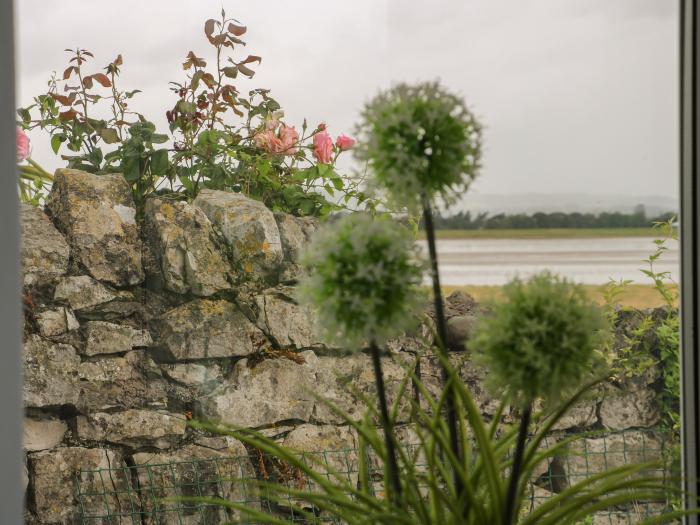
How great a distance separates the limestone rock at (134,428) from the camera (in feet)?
6.09

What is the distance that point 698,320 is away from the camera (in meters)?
1.42

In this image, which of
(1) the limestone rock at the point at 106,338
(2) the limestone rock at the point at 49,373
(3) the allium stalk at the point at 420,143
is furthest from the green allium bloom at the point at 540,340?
(2) the limestone rock at the point at 49,373

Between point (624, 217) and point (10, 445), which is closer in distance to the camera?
point (10, 445)

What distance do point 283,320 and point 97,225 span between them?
0.53m

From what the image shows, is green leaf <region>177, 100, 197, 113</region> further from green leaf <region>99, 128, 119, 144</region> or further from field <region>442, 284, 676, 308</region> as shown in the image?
field <region>442, 284, 676, 308</region>

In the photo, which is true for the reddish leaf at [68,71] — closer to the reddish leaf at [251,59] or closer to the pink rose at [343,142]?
the reddish leaf at [251,59]

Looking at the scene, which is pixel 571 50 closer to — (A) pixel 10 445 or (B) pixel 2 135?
(B) pixel 2 135

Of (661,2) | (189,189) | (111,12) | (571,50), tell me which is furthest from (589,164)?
(111,12)

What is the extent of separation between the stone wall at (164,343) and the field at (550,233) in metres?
0.18

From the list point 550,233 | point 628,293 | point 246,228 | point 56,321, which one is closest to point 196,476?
point 56,321

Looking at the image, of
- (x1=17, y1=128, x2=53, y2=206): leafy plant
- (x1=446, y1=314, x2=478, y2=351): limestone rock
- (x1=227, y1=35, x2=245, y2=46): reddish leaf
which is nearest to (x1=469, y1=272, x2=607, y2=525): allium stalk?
(x1=446, y1=314, x2=478, y2=351): limestone rock

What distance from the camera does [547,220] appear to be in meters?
1.80

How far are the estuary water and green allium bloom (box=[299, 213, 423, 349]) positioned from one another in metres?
0.66

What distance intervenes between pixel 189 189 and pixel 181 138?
136mm
